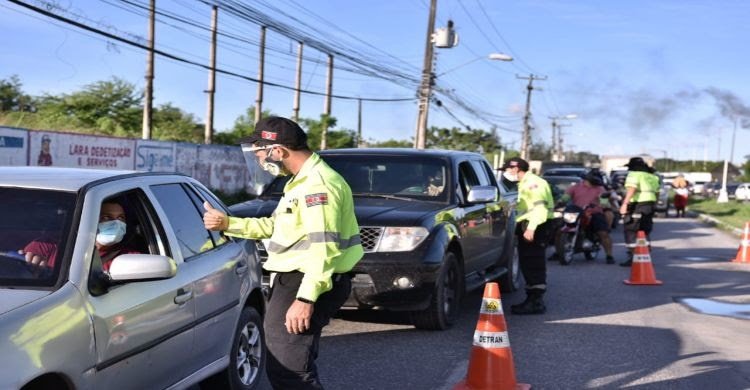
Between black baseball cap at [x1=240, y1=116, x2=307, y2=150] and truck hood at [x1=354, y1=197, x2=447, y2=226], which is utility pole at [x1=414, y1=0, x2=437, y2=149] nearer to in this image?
truck hood at [x1=354, y1=197, x2=447, y2=226]

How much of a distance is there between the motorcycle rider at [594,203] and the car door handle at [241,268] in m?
11.1

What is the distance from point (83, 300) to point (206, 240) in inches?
64.9

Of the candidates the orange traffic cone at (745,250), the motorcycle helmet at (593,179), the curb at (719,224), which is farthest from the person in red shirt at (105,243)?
the curb at (719,224)

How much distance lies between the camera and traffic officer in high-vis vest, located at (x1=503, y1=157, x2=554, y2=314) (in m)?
9.88

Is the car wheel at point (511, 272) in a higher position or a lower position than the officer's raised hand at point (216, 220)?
lower

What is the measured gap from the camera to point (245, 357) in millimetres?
5883

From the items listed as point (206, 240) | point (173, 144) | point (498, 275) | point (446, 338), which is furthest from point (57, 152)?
point (206, 240)

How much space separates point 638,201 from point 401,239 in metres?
8.86

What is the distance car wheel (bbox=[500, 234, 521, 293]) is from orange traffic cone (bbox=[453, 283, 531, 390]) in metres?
5.50

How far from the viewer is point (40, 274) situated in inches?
155

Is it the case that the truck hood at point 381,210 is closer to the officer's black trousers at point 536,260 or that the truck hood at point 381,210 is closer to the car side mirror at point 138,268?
the officer's black trousers at point 536,260

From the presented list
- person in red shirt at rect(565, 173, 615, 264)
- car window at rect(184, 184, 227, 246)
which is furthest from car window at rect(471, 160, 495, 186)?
person in red shirt at rect(565, 173, 615, 264)

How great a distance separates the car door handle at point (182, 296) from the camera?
187 inches

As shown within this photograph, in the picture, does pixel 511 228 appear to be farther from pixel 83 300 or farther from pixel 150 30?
pixel 150 30
